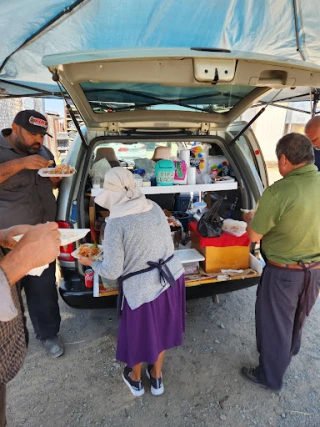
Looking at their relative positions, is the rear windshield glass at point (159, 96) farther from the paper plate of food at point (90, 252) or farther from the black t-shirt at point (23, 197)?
the paper plate of food at point (90, 252)

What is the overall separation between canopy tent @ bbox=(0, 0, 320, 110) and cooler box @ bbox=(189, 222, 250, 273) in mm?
1377

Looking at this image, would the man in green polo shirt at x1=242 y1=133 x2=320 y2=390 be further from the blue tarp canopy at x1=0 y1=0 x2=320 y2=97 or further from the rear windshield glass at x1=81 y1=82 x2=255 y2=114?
the rear windshield glass at x1=81 y1=82 x2=255 y2=114

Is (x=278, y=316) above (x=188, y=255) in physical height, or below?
below

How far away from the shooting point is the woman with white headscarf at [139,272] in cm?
173

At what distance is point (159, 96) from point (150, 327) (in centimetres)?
204

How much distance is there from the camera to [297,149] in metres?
1.76

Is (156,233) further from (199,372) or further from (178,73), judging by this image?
(199,372)

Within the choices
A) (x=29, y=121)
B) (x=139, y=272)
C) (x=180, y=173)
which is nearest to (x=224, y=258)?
(x=180, y=173)

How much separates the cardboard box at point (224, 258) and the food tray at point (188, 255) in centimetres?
5

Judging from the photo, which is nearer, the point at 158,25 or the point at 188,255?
the point at 158,25

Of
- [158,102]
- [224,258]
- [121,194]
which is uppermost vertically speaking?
[158,102]

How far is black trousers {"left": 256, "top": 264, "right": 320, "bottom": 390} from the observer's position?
192cm

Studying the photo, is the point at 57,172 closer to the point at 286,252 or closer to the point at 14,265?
the point at 14,265

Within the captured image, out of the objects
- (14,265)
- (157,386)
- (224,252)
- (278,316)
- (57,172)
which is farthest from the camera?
(224,252)
